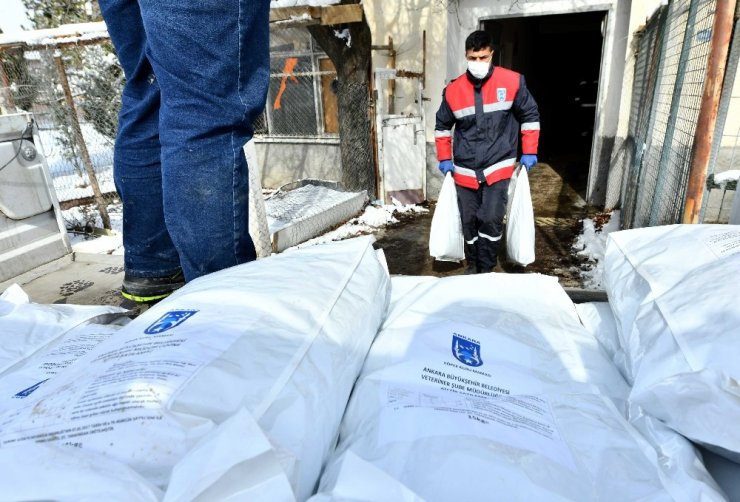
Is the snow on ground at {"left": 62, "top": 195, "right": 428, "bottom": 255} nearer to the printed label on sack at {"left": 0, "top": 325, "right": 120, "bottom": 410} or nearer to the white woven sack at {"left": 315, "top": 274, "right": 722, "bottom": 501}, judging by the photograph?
the printed label on sack at {"left": 0, "top": 325, "right": 120, "bottom": 410}

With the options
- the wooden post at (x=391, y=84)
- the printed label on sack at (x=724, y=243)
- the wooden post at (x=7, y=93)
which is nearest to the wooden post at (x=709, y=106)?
the printed label on sack at (x=724, y=243)

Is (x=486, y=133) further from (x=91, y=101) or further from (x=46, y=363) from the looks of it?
(x=91, y=101)

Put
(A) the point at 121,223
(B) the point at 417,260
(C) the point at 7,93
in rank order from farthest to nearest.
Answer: (A) the point at 121,223, (C) the point at 7,93, (B) the point at 417,260

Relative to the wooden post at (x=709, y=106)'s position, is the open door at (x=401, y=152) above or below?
below

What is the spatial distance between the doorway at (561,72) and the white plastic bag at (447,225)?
4769mm

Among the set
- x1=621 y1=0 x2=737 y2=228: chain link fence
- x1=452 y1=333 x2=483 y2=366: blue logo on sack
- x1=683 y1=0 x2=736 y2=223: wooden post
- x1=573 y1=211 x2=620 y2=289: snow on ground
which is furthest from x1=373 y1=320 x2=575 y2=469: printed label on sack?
x1=573 y1=211 x2=620 y2=289: snow on ground

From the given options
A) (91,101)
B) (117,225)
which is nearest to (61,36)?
(91,101)

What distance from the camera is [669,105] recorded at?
10.1ft

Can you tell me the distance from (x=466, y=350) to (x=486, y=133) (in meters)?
2.96

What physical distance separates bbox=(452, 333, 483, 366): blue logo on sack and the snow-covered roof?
15.8 ft

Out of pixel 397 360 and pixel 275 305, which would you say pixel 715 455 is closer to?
pixel 397 360

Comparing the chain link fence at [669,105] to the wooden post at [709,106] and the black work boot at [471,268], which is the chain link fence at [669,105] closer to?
the wooden post at [709,106]

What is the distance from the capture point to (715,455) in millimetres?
724

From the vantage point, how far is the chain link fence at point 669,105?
2135 mm
